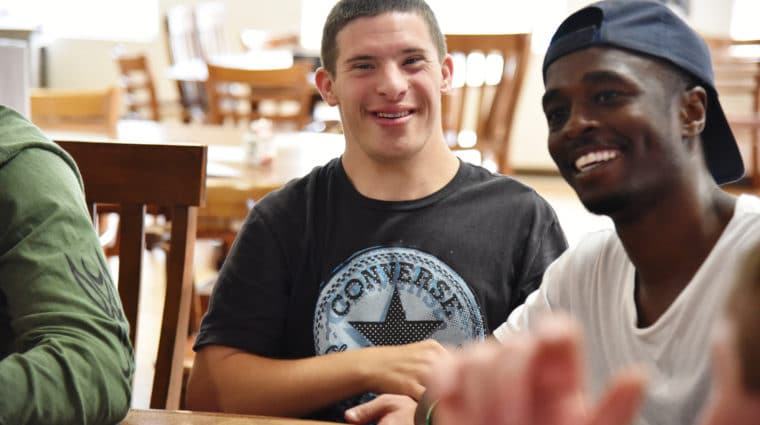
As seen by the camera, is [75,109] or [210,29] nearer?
[75,109]

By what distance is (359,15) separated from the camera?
1.47m

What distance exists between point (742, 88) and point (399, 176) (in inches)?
231

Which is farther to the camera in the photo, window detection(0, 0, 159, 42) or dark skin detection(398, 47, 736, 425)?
window detection(0, 0, 159, 42)

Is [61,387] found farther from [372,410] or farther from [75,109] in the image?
[75,109]

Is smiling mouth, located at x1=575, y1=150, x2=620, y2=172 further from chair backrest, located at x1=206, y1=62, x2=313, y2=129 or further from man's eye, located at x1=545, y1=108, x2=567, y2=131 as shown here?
chair backrest, located at x1=206, y1=62, x2=313, y2=129

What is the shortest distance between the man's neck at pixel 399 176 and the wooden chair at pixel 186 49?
4279 millimetres

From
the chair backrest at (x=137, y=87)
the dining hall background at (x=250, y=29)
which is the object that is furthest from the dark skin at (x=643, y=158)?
the dining hall background at (x=250, y=29)

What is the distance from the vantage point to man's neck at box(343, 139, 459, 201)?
1.42 meters

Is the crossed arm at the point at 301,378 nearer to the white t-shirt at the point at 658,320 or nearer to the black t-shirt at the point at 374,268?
the black t-shirt at the point at 374,268

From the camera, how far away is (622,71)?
0.86 meters

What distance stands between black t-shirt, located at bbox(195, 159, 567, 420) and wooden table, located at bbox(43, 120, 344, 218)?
1.51 feet

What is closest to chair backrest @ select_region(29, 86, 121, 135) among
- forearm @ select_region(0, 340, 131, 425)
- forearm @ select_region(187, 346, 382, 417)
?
forearm @ select_region(187, 346, 382, 417)

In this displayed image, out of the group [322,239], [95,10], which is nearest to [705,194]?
[322,239]

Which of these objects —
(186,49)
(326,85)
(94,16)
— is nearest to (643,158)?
(326,85)
